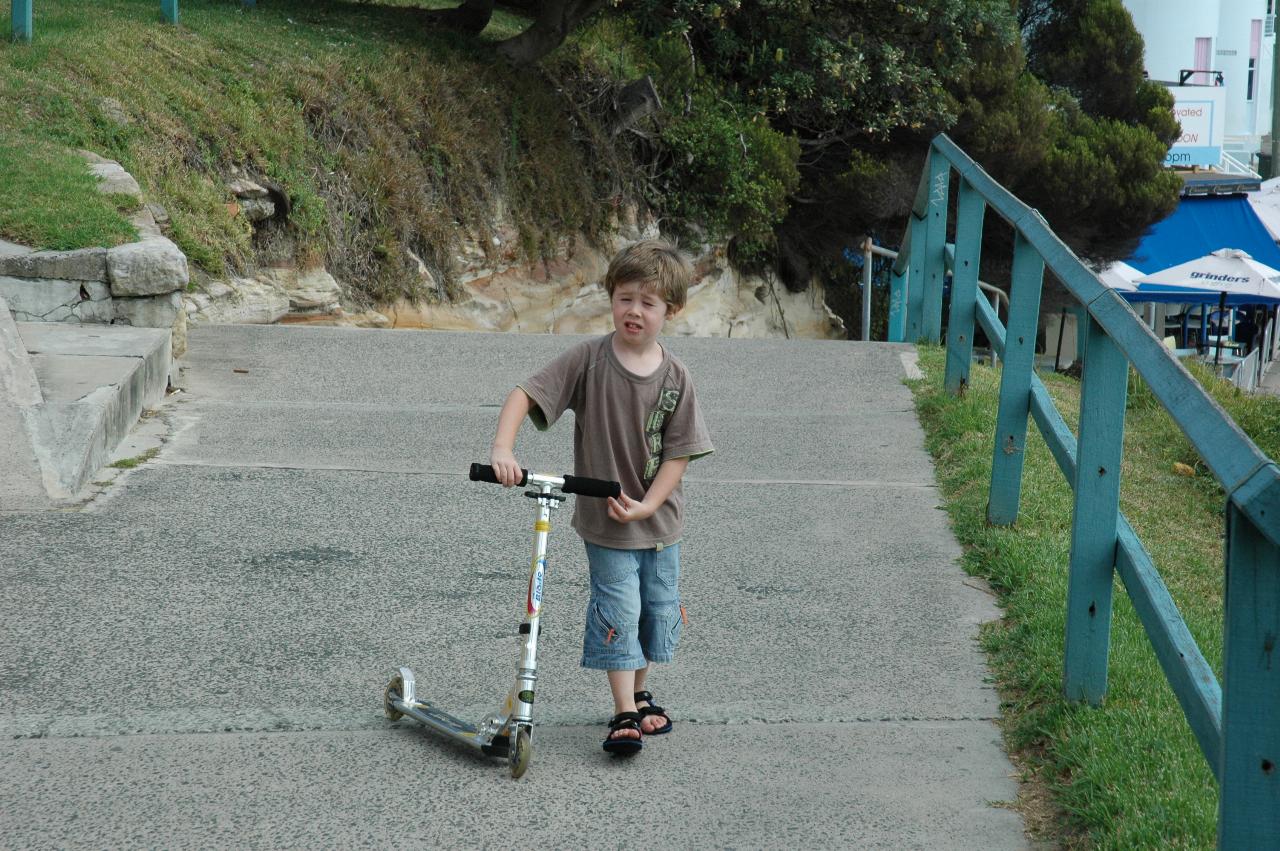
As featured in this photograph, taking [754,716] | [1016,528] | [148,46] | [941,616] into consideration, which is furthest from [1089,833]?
[148,46]

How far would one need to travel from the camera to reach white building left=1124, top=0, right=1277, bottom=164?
34.4 metres

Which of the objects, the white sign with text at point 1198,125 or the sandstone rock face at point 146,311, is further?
the white sign with text at point 1198,125

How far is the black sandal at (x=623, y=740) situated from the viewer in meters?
3.22

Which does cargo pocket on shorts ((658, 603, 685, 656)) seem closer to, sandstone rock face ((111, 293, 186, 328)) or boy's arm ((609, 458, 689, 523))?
boy's arm ((609, 458, 689, 523))

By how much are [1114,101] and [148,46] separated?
50.5ft

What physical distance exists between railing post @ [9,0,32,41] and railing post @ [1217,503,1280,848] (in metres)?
9.85

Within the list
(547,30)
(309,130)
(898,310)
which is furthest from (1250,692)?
(547,30)

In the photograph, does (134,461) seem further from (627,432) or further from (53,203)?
(627,432)

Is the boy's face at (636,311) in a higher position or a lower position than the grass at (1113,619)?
higher

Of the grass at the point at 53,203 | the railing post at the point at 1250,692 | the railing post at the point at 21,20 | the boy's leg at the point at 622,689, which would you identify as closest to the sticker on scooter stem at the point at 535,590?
the boy's leg at the point at 622,689

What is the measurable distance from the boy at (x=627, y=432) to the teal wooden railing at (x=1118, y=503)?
94cm

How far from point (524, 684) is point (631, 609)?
13.5 inches

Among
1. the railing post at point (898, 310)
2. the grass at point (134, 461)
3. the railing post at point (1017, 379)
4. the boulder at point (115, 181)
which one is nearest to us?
the railing post at point (1017, 379)

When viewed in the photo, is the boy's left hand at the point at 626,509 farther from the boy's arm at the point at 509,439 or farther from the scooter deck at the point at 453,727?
the scooter deck at the point at 453,727
